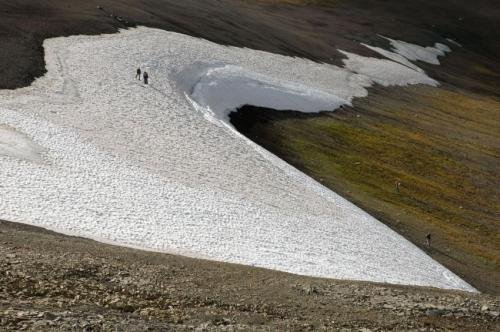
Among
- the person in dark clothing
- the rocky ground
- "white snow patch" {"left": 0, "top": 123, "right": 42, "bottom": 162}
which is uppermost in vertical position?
the rocky ground

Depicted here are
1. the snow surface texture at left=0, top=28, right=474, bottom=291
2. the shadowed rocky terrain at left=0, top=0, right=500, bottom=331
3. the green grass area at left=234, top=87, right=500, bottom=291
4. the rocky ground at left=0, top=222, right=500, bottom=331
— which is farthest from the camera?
the green grass area at left=234, top=87, right=500, bottom=291

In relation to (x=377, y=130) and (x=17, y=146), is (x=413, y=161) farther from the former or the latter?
(x=17, y=146)

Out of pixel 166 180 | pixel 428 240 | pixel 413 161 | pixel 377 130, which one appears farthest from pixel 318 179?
pixel 377 130

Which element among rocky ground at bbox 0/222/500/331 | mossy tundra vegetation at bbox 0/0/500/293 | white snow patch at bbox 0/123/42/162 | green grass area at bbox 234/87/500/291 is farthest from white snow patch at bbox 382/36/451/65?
rocky ground at bbox 0/222/500/331

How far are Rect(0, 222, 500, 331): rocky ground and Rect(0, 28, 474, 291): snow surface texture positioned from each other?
511cm

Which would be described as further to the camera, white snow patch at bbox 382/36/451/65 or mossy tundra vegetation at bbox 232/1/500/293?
white snow patch at bbox 382/36/451/65

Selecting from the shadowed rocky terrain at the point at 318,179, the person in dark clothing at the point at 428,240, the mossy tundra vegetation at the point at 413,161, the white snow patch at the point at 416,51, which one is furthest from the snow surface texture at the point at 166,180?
the white snow patch at the point at 416,51

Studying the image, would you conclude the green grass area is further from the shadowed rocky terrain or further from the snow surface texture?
the snow surface texture

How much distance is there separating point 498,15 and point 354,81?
11531cm

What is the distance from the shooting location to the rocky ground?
62.5 ft

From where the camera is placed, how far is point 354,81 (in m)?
88.9

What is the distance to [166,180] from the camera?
40.8 metres

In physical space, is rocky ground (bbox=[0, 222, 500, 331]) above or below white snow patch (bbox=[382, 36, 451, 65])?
below

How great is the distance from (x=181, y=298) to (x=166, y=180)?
1939 cm
